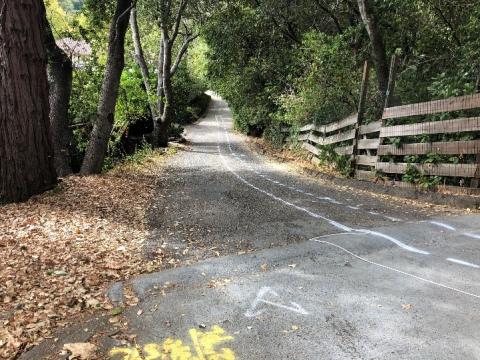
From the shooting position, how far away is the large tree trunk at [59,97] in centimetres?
894

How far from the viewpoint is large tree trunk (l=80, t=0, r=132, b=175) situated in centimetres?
948

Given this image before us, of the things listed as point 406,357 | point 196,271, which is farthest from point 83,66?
point 406,357

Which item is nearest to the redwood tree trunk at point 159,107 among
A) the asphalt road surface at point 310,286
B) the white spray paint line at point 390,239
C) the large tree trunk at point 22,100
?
the large tree trunk at point 22,100

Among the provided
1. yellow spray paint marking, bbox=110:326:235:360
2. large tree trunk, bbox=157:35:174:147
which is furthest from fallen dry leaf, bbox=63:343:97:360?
large tree trunk, bbox=157:35:174:147

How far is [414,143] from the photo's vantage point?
26.8 ft

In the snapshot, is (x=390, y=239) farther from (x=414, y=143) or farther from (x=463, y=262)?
(x=414, y=143)

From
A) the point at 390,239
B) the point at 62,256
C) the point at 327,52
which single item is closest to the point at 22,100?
the point at 62,256

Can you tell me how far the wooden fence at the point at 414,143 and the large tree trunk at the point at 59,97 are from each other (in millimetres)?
6527

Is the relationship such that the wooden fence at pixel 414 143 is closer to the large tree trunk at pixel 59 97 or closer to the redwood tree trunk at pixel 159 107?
the large tree trunk at pixel 59 97

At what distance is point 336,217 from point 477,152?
2.49m

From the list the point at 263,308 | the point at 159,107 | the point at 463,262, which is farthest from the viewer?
the point at 159,107

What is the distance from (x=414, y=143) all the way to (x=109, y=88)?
642cm

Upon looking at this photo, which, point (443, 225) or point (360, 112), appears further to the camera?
point (360, 112)

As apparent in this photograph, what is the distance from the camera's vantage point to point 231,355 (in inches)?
120
